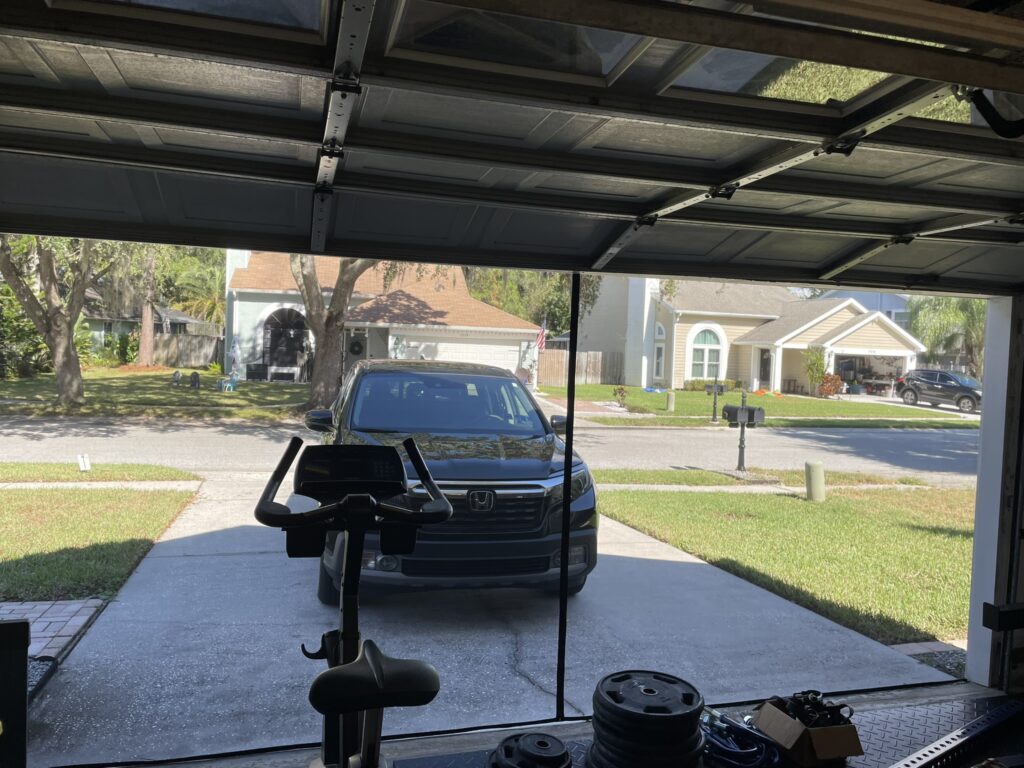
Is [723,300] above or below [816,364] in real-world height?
above

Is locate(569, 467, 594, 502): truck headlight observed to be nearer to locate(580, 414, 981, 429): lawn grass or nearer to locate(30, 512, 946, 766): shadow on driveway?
locate(30, 512, 946, 766): shadow on driveway

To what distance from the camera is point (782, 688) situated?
14.9ft

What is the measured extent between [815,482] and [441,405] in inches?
283

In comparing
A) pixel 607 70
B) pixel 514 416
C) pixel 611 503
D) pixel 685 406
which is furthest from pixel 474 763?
pixel 685 406

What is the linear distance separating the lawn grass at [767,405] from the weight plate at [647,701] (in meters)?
19.3

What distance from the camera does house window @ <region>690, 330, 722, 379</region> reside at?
3180 cm

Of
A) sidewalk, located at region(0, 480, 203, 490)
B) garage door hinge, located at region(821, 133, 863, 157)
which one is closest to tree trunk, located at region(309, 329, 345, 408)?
sidewalk, located at region(0, 480, 203, 490)

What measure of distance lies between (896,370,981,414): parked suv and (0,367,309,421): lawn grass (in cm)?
2342

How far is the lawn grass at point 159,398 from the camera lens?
17719 millimetres

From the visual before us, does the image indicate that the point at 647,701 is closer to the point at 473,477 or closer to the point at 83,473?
the point at 473,477

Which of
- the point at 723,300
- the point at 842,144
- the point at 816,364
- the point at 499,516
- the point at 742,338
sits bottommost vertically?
the point at 499,516

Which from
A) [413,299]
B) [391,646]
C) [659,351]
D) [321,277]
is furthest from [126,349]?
[391,646]

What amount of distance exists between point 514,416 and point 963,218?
360 centimetres

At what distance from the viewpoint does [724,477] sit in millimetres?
12672
